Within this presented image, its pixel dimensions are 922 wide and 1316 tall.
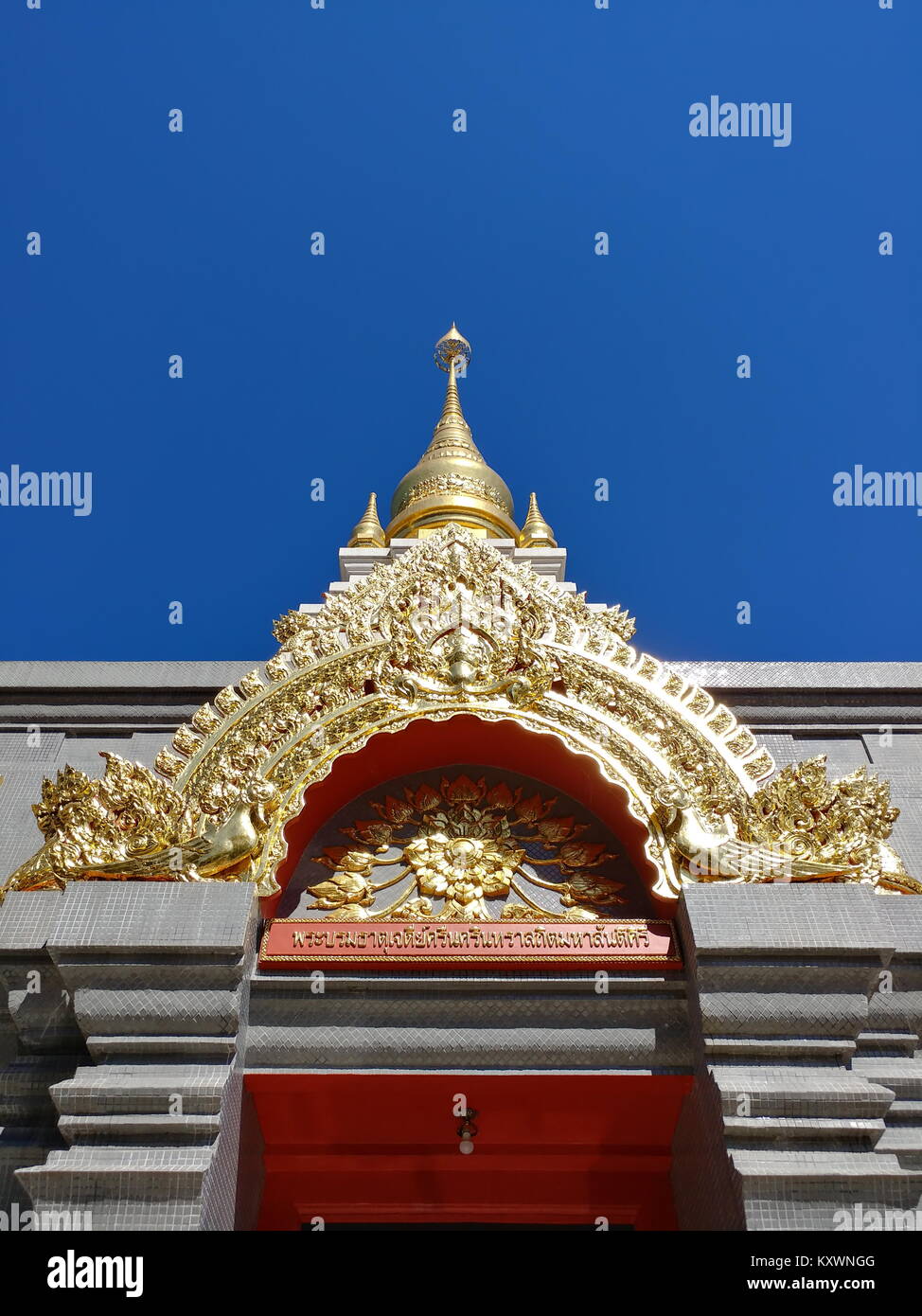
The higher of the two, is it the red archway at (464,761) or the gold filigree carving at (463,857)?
the red archway at (464,761)

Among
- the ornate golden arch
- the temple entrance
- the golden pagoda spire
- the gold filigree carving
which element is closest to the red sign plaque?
the gold filigree carving

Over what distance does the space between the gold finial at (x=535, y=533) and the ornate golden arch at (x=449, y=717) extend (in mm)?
5901

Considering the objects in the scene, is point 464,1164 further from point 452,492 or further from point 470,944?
point 452,492

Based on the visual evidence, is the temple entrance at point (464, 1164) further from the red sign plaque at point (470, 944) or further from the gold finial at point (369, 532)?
the gold finial at point (369, 532)

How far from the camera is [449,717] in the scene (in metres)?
7.84

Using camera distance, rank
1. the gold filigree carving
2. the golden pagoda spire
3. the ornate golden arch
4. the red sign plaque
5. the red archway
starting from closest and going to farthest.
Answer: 1. the red sign plaque
2. the ornate golden arch
3. the gold filigree carving
4. the red archway
5. the golden pagoda spire

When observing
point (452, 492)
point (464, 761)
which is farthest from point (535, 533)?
point (464, 761)

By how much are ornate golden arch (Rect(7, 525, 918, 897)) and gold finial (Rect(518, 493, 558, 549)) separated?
5901 millimetres

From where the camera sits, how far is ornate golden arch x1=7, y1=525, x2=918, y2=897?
721 centimetres

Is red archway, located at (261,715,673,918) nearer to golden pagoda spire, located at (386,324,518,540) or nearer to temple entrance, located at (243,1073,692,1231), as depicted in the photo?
temple entrance, located at (243,1073,692,1231)

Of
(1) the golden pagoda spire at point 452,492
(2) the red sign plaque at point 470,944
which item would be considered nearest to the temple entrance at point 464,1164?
(2) the red sign plaque at point 470,944

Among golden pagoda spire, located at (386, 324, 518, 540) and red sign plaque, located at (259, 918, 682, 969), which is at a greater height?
golden pagoda spire, located at (386, 324, 518, 540)

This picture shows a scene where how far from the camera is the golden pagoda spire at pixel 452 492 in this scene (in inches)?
583

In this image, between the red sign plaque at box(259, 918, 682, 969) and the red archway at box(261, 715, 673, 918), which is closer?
the red sign plaque at box(259, 918, 682, 969)
